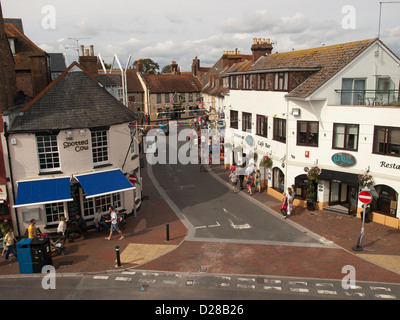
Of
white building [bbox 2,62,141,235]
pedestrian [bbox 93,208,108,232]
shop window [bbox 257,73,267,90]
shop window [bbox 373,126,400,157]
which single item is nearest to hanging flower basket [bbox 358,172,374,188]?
shop window [bbox 373,126,400,157]

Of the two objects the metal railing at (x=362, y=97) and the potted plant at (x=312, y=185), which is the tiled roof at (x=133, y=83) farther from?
the metal railing at (x=362, y=97)

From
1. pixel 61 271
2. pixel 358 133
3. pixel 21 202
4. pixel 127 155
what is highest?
pixel 358 133

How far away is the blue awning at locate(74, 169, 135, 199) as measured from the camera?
16.7m

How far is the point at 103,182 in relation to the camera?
685 inches

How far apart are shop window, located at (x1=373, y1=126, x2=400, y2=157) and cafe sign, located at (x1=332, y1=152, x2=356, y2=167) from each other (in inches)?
47.9

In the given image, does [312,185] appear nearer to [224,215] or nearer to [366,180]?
[366,180]

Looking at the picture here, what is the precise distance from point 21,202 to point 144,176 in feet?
48.8

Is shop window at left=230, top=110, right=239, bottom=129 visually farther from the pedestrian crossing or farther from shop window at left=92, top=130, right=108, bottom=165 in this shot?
the pedestrian crossing

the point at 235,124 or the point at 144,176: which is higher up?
the point at 235,124

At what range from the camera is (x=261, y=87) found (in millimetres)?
23656

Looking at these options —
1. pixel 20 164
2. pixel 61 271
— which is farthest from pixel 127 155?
pixel 61 271

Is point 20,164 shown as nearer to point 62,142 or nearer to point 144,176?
point 62,142

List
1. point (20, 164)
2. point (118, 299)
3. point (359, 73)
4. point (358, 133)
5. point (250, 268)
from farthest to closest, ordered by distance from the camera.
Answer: point (359, 73) < point (358, 133) < point (20, 164) < point (250, 268) < point (118, 299)

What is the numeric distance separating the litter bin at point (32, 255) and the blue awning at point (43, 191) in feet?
7.22
